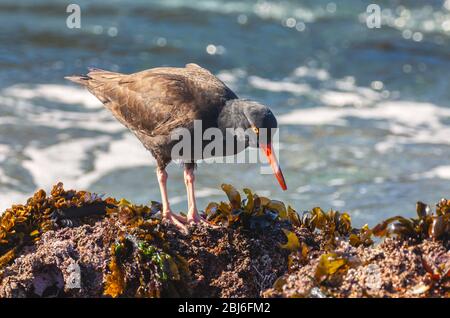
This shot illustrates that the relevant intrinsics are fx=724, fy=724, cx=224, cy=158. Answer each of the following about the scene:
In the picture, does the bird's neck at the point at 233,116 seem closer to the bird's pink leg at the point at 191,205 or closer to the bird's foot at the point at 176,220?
the bird's pink leg at the point at 191,205

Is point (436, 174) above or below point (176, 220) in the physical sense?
above

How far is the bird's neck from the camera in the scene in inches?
181

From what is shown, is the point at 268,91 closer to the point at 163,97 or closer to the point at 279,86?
the point at 279,86

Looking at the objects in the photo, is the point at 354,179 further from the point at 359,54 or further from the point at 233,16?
the point at 233,16

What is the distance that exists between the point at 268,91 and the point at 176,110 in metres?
5.85

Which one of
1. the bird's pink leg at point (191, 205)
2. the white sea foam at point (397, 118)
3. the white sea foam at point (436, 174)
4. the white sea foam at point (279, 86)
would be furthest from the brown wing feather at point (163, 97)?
the white sea foam at point (279, 86)

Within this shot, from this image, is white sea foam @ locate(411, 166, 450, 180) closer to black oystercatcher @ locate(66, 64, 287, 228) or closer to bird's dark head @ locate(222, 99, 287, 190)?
black oystercatcher @ locate(66, 64, 287, 228)

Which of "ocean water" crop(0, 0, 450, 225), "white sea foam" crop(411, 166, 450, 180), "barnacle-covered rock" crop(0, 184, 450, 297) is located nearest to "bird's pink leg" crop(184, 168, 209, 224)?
"barnacle-covered rock" crop(0, 184, 450, 297)

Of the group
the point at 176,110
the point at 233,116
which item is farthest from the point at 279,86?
the point at 233,116

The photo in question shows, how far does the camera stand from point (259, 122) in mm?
4531

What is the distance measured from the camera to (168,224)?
162 inches

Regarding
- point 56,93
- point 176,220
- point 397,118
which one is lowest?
point 176,220

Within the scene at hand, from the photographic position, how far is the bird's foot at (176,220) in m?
4.12

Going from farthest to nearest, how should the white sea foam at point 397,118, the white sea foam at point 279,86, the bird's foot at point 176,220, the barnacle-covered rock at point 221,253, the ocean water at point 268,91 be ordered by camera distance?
the white sea foam at point 279,86
the white sea foam at point 397,118
the ocean water at point 268,91
the bird's foot at point 176,220
the barnacle-covered rock at point 221,253
